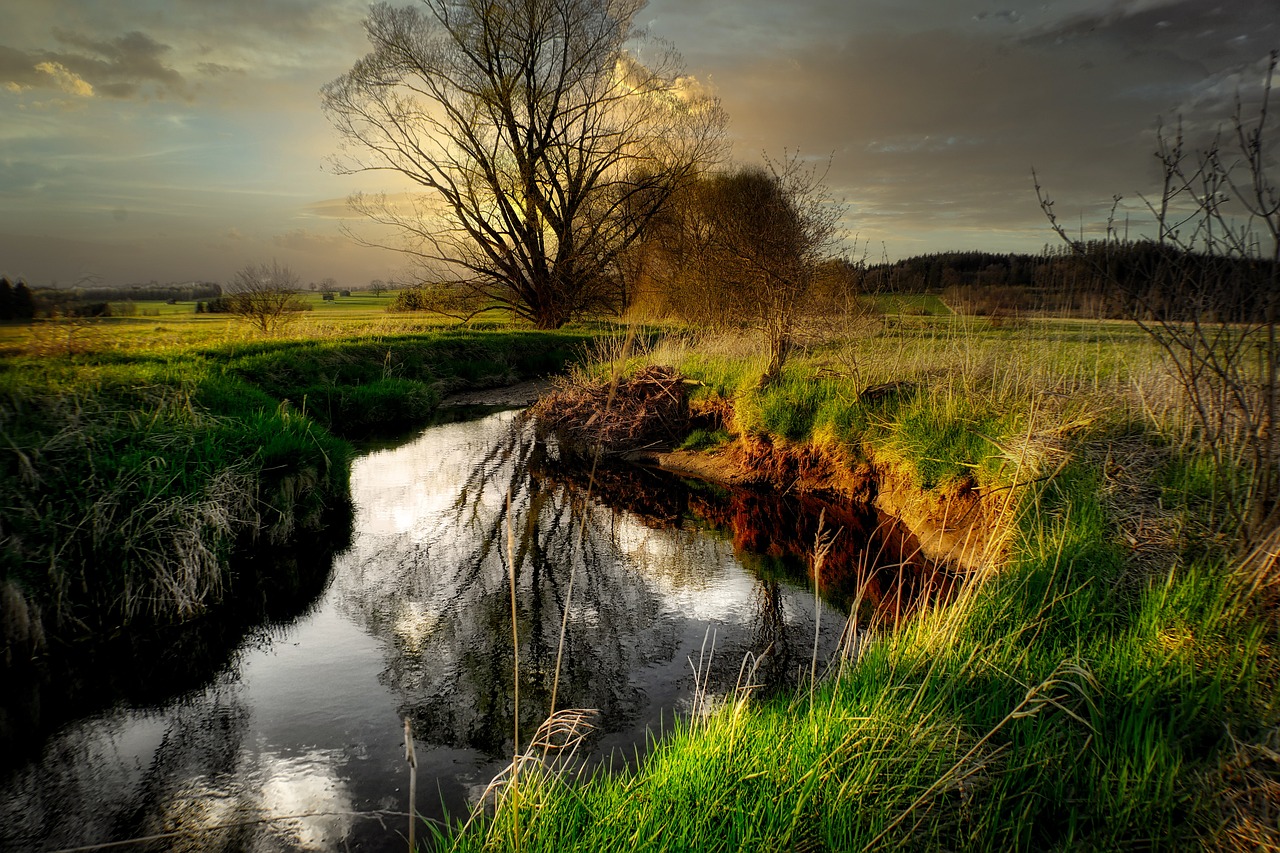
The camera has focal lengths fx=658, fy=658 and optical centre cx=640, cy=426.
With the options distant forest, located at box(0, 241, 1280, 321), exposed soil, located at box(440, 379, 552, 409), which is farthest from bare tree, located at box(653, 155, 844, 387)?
exposed soil, located at box(440, 379, 552, 409)

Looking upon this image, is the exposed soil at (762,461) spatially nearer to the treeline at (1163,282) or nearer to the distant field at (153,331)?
the treeline at (1163,282)

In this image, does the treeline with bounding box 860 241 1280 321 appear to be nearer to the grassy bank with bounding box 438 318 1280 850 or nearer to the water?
the grassy bank with bounding box 438 318 1280 850

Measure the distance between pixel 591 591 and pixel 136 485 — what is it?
4.14 metres

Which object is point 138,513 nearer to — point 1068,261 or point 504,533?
point 504,533

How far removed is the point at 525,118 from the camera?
25797 mm

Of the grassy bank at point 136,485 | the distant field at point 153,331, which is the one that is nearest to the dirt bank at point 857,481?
the grassy bank at point 136,485

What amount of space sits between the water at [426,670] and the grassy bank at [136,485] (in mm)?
797

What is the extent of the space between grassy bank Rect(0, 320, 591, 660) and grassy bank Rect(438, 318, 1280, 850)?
13.9 feet

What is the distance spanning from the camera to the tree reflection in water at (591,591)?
467 cm

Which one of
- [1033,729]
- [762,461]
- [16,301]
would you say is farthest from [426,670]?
[762,461]

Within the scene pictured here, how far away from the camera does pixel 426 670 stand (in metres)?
4.96

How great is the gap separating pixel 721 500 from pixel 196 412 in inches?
268

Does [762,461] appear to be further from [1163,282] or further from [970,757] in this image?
[970,757]

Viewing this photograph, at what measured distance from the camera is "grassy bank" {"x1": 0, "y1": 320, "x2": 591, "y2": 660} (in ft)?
16.8
